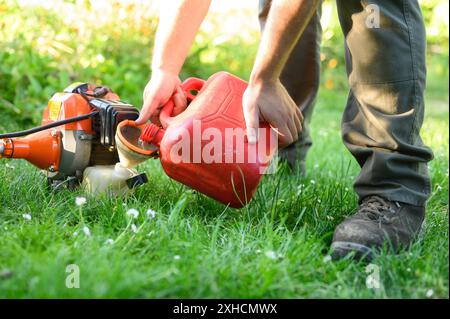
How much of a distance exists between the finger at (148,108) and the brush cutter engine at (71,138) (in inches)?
3.0

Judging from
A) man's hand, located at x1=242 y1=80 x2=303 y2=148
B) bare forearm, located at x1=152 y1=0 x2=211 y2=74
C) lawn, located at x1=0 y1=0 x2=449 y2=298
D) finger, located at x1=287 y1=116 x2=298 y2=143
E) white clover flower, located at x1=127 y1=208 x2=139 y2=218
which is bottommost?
lawn, located at x1=0 y1=0 x2=449 y2=298

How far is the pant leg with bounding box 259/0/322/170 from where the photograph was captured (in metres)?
2.20

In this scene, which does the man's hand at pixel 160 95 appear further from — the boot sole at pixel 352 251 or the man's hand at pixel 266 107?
the boot sole at pixel 352 251

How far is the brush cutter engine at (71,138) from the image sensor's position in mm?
1764

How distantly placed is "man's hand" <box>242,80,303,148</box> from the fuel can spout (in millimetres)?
643

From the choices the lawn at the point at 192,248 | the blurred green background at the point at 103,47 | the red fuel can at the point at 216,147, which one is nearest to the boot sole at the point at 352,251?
the lawn at the point at 192,248

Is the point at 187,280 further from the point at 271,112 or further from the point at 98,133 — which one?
the point at 98,133

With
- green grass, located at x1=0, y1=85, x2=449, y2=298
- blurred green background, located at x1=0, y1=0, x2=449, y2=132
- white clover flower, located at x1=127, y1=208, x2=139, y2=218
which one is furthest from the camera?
blurred green background, located at x1=0, y1=0, x2=449, y2=132

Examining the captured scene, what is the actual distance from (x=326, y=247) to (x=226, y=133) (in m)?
0.40

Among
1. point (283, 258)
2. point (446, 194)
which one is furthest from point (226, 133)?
point (446, 194)

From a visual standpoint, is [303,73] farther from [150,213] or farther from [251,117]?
[150,213]

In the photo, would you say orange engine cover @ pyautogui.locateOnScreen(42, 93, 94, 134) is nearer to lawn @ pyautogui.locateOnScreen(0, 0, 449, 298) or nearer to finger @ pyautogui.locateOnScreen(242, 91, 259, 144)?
lawn @ pyautogui.locateOnScreen(0, 0, 449, 298)

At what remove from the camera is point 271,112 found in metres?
1.56

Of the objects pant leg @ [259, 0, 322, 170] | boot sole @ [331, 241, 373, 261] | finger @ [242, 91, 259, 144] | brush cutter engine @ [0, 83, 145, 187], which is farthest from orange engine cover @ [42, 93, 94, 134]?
boot sole @ [331, 241, 373, 261]
